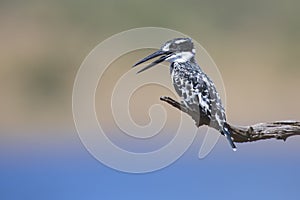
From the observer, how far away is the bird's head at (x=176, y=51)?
117 centimetres

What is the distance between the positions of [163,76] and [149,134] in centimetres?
19

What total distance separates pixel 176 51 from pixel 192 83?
83 millimetres

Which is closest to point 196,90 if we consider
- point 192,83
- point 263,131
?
point 192,83

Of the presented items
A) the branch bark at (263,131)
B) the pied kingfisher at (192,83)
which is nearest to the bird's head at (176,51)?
the pied kingfisher at (192,83)

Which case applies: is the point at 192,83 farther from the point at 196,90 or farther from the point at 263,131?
the point at 263,131

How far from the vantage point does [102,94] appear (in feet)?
8.97

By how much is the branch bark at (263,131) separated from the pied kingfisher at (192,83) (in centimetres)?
2

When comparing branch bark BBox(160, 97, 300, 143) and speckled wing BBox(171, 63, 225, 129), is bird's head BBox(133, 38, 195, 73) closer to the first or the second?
speckled wing BBox(171, 63, 225, 129)

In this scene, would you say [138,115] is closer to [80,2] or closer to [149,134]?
[149,134]

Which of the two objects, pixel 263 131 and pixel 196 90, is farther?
pixel 196 90

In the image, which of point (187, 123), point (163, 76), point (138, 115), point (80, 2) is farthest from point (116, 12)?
point (187, 123)

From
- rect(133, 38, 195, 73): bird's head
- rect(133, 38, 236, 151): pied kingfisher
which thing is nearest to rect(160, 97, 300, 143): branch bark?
rect(133, 38, 236, 151): pied kingfisher

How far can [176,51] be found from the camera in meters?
1.19

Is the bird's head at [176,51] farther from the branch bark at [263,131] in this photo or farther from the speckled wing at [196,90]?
the branch bark at [263,131]
